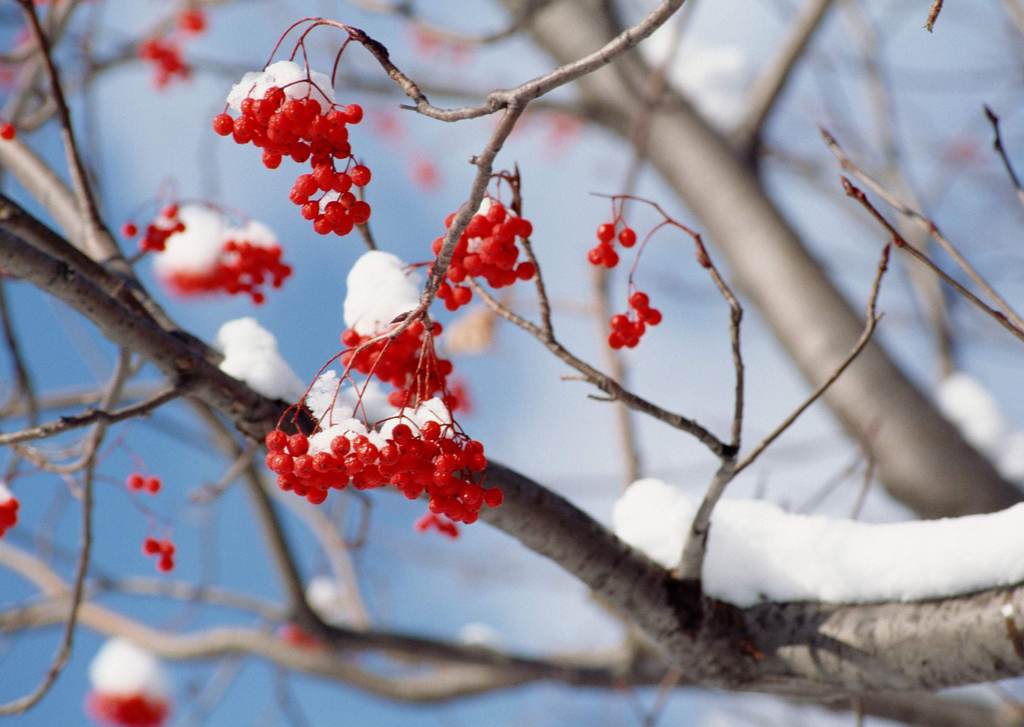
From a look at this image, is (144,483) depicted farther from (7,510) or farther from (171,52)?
(171,52)

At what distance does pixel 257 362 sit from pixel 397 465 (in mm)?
495

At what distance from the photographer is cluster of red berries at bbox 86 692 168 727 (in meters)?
4.23

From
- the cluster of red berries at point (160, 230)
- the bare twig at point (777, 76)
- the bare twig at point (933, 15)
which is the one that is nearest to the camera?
the bare twig at point (933, 15)

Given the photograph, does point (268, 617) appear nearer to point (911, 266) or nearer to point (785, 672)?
point (785, 672)

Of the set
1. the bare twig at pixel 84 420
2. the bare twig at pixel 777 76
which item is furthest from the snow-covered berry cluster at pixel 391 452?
the bare twig at pixel 777 76

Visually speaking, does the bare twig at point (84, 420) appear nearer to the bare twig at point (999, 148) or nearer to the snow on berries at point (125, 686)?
the bare twig at point (999, 148)

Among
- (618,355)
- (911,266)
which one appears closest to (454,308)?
(618,355)

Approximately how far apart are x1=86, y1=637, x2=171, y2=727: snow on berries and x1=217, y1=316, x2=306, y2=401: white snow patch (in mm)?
3106

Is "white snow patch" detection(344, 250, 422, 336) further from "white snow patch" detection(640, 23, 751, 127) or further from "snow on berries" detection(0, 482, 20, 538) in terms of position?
"white snow patch" detection(640, 23, 751, 127)

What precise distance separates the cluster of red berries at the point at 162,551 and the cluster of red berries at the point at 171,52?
2.18 metres

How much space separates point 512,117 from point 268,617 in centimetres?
261

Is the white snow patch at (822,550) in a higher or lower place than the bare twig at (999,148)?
lower

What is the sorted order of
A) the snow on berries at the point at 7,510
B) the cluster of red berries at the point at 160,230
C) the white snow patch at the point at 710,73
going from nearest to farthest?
the snow on berries at the point at 7,510, the cluster of red berries at the point at 160,230, the white snow patch at the point at 710,73

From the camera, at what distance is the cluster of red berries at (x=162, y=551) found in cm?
199
